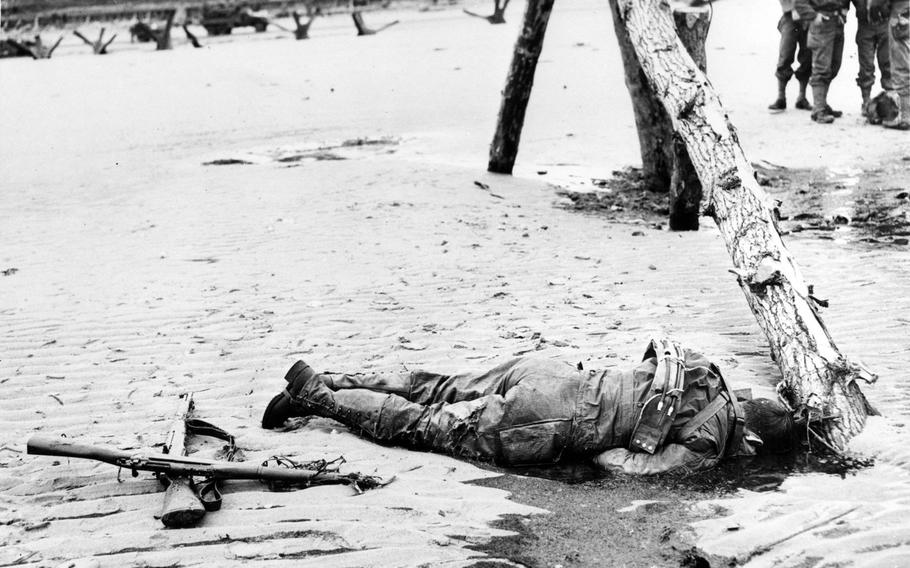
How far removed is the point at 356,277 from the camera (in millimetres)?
7012

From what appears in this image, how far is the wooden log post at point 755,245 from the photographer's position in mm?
4402

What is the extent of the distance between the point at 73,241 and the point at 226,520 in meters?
5.29

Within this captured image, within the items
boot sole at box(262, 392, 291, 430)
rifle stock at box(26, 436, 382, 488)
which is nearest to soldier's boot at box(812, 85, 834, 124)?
boot sole at box(262, 392, 291, 430)

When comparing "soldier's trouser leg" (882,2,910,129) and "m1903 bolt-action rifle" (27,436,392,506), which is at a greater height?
"soldier's trouser leg" (882,2,910,129)

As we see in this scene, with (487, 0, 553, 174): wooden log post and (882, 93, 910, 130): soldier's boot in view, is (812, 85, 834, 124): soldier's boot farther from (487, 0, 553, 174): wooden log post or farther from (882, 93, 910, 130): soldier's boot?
(487, 0, 553, 174): wooden log post

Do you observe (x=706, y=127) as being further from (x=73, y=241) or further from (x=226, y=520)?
(x=73, y=241)

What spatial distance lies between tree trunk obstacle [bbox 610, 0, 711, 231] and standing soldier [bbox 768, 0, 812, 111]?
408cm

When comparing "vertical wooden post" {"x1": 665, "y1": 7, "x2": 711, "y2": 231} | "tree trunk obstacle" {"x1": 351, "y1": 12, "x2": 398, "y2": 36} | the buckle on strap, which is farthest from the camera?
"tree trunk obstacle" {"x1": 351, "y1": 12, "x2": 398, "y2": 36}

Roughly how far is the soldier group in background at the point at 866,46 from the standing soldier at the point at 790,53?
2 cm

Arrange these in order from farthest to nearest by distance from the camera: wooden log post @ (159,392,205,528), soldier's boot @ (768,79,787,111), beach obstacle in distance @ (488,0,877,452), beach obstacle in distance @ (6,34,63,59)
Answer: beach obstacle in distance @ (6,34,63,59) → soldier's boot @ (768,79,787,111) → beach obstacle in distance @ (488,0,877,452) → wooden log post @ (159,392,205,528)

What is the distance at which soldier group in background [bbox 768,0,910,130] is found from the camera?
1197 cm

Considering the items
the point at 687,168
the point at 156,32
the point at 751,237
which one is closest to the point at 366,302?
the point at 751,237

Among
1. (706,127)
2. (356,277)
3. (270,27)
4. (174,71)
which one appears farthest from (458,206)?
(270,27)

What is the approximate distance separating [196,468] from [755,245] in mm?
3541
